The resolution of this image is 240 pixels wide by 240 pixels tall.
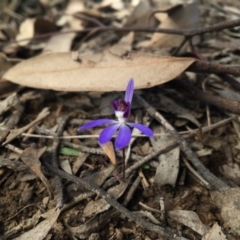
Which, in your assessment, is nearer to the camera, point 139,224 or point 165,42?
point 139,224

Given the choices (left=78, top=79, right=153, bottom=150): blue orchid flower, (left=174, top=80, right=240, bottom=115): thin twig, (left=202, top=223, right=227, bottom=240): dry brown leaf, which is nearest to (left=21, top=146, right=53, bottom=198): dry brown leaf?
(left=78, top=79, right=153, bottom=150): blue orchid flower

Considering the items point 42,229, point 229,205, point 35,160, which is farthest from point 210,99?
point 42,229

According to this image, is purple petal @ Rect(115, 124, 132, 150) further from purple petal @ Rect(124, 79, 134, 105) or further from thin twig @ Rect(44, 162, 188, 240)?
thin twig @ Rect(44, 162, 188, 240)

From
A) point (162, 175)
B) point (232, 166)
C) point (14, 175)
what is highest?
point (14, 175)

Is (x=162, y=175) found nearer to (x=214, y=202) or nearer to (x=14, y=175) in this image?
(x=214, y=202)

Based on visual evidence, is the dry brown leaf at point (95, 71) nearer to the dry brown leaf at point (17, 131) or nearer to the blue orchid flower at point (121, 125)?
the dry brown leaf at point (17, 131)

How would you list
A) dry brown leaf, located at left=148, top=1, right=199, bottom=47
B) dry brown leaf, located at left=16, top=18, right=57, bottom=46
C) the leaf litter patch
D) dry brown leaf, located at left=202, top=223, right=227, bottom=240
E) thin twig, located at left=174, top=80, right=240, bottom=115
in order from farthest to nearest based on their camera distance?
1. dry brown leaf, located at left=16, top=18, right=57, bottom=46
2. dry brown leaf, located at left=148, top=1, right=199, bottom=47
3. thin twig, located at left=174, top=80, right=240, bottom=115
4. the leaf litter patch
5. dry brown leaf, located at left=202, top=223, right=227, bottom=240

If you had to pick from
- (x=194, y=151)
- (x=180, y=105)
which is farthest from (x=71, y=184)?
(x=180, y=105)

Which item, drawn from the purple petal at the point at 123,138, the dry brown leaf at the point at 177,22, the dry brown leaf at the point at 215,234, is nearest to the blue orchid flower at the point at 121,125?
the purple petal at the point at 123,138
